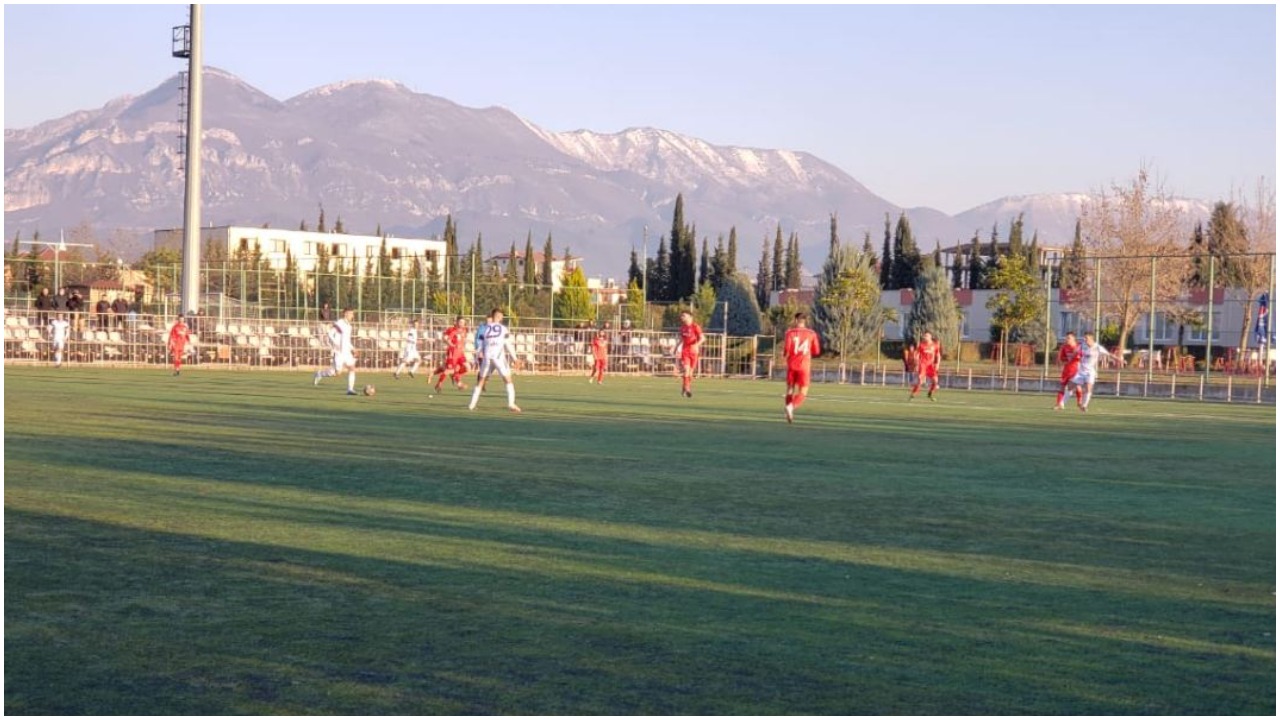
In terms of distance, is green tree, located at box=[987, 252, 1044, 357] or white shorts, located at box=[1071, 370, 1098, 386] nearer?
white shorts, located at box=[1071, 370, 1098, 386]

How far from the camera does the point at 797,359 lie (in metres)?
26.7

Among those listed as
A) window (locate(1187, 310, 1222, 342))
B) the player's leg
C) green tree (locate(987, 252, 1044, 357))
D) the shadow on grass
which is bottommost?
the shadow on grass

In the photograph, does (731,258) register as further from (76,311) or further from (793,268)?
(76,311)

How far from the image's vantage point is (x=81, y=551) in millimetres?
9398

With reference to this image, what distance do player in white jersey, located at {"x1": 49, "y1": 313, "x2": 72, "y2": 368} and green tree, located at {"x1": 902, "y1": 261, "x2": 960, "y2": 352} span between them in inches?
1635

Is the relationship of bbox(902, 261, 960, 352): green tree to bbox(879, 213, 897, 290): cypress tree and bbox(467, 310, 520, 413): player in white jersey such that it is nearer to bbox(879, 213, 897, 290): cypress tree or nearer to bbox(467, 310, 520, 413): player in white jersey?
bbox(879, 213, 897, 290): cypress tree

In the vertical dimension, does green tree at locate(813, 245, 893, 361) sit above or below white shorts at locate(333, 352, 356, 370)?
above

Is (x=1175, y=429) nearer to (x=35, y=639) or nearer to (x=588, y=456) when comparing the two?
(x=588, y=456)

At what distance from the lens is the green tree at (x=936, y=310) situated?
77438mm

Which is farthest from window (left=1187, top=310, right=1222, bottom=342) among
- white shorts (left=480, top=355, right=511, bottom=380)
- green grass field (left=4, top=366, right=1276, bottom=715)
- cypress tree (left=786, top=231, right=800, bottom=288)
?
cypress tree (left=786, top=231, right=800, bottom=288)

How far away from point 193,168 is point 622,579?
43.6m

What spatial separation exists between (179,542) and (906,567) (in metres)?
4.40

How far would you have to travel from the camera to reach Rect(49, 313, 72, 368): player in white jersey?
4731cm

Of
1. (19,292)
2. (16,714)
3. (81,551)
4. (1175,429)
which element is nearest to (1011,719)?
(16,714)
